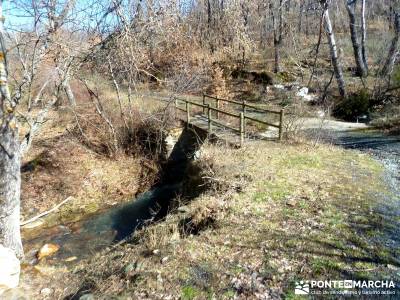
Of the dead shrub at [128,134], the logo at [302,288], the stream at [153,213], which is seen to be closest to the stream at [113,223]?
the stream at [153,213]

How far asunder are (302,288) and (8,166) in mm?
5174

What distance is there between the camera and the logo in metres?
4.34

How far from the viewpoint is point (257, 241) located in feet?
18.2

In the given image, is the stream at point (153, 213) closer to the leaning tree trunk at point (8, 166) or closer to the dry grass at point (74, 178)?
the dry grass at point (74, 178)

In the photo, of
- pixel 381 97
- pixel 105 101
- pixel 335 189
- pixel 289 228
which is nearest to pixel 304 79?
pixel 381 97

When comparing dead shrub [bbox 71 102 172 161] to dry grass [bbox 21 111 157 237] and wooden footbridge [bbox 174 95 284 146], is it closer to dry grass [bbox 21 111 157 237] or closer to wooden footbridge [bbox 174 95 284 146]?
dry grass [bbox 21 111 157 237]

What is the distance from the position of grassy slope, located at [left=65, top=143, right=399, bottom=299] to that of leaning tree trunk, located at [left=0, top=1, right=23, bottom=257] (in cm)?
146

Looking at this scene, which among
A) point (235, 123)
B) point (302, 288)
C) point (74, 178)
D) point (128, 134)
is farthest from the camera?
point (128, 134)

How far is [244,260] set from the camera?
506 cm

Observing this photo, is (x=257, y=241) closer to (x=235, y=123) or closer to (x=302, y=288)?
(x=302, y=288)

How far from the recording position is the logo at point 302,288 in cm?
434

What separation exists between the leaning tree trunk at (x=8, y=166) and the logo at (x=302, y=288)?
5.05m

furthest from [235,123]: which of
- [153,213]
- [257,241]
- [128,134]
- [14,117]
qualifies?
[14,117]

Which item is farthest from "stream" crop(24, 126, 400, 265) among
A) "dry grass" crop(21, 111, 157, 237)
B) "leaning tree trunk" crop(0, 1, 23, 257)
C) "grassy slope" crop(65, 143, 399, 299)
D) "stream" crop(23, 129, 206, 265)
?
"leaning tree trunk" crop(0, 1, 23, 257)
